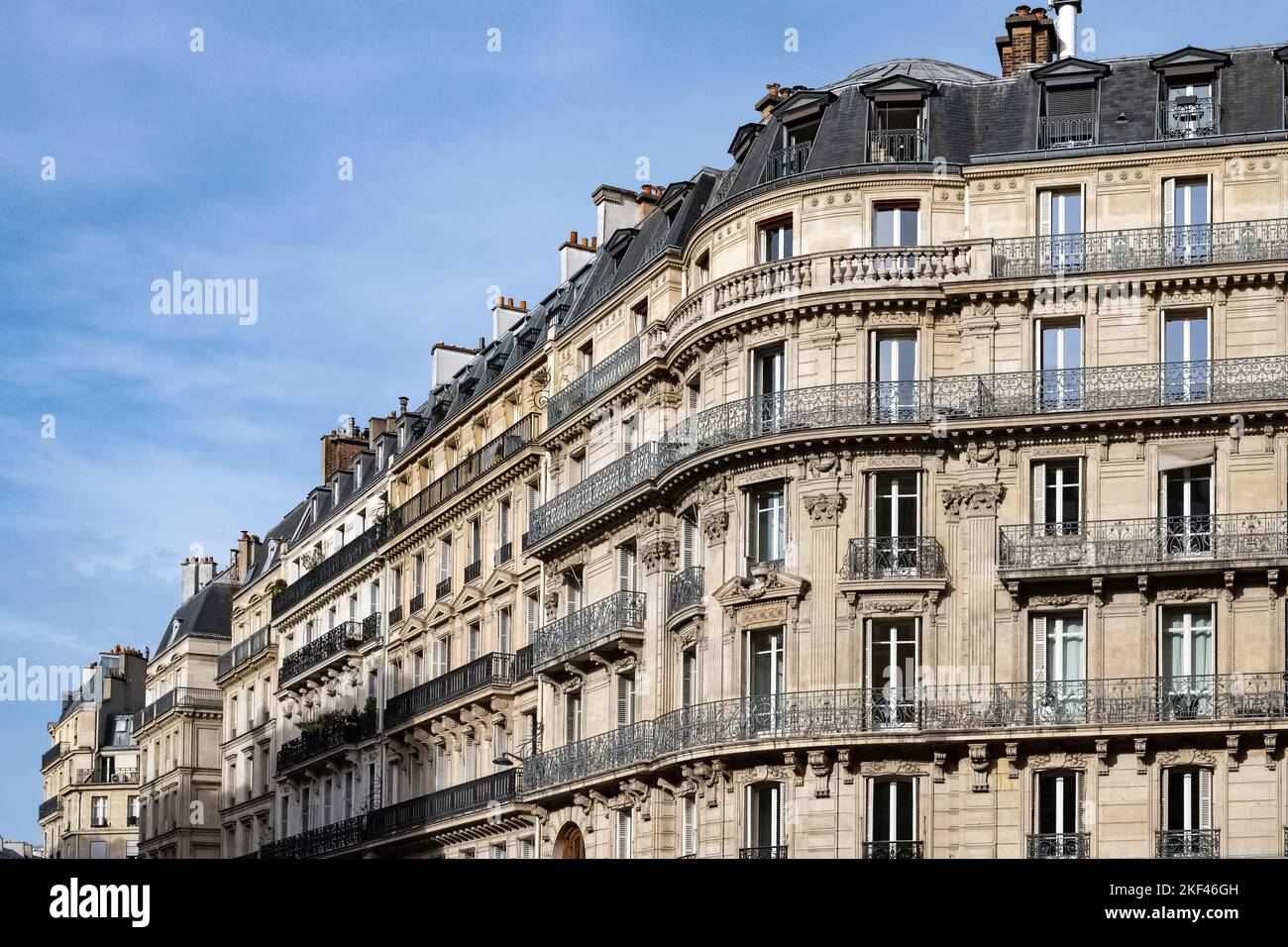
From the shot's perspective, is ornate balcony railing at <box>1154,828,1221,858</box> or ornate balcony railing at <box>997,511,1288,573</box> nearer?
ornate balcony railing at <box>1154,828,1221,858</box>

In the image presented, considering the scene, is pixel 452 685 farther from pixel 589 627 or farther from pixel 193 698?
pixel 193 698

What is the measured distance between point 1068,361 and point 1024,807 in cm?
809

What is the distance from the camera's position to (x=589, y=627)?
43844 millimetres

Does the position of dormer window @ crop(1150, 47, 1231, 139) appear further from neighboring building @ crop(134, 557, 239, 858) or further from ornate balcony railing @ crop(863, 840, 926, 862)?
neighboring building @ crop(134, 557, 239, 858)

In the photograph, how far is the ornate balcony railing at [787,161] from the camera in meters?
40.1

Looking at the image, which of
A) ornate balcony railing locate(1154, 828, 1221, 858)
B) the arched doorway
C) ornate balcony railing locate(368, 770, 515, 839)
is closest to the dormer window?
ornate balcony railing locate(1154, 828, 1221, 858)

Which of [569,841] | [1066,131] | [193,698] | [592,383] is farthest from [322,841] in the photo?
[1066,131]

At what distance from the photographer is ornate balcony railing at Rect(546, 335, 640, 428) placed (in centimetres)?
4422

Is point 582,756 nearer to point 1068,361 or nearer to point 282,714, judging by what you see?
point 1068,361

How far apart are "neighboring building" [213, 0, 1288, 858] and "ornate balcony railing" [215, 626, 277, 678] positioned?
3089 centimetres

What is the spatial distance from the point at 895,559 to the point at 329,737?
93.9 feet
